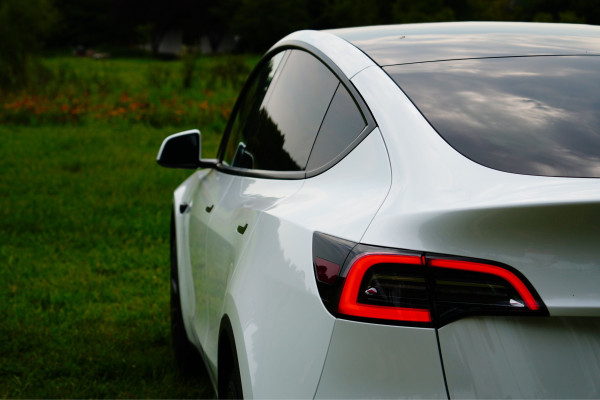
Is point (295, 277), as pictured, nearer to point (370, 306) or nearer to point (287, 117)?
point (370, 306)

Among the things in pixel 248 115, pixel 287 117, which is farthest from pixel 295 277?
pixel 248 115

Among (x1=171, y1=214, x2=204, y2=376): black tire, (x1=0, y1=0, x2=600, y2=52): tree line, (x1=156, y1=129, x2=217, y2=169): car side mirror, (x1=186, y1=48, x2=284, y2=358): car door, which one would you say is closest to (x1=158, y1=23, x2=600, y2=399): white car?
(x1=186, y1=48, x2=284, y2=358): car door

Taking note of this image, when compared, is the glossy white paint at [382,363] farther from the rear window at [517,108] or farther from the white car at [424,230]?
the rear window at [517,108]

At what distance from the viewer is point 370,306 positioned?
62.6 inches

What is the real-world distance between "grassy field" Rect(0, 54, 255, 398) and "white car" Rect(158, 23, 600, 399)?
1814 mm

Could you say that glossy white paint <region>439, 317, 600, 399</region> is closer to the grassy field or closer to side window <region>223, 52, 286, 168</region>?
side window <region>223, 52, 286, 168</region>

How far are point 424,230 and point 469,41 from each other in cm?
116

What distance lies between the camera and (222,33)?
77625mm

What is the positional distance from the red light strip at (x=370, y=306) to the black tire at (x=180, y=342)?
2407mm

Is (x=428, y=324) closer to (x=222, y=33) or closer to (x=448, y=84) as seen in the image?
(x=448, y=84)

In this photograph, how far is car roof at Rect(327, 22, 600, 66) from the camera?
7.81 feet

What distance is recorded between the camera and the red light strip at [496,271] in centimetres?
150

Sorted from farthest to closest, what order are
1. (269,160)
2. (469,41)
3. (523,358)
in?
(269,160) < (469,41) < (523,358)

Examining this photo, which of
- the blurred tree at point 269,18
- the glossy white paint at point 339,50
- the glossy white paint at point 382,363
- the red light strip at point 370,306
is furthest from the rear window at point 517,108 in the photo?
the blurred tree at point 269,18
